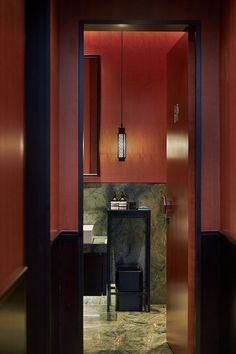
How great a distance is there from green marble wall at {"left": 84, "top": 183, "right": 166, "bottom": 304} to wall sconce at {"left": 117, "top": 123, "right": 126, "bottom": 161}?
27 centimetres

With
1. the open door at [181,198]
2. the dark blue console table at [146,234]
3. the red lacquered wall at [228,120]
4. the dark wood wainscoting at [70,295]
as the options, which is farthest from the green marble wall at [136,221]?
the red lacquered wall at [228,120]

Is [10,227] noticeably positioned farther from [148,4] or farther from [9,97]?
[148,4]

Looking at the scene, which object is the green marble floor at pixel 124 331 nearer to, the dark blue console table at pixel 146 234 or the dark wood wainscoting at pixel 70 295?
the dark blue console table at pixel 146 234

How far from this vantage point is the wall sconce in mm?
4480

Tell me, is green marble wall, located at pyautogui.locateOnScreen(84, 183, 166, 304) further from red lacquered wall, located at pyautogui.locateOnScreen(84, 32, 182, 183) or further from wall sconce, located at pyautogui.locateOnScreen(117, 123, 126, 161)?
wall sconce, located at pyautogui.locateOnScreen(117, 123, 126, 161)

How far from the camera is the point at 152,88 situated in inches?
182

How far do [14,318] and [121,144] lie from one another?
2.91 meters

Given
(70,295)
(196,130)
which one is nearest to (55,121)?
(196,130)

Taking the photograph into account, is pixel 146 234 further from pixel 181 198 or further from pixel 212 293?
pixel 212 293

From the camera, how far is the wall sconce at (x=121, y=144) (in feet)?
14.7

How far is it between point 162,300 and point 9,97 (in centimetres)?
335

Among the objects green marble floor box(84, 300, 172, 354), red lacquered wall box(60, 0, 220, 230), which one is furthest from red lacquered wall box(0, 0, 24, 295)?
green marble floor box(84, 300, 172, 354)

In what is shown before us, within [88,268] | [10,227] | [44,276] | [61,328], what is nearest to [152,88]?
[88,268]

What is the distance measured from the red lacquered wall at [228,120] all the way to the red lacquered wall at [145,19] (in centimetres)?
8
